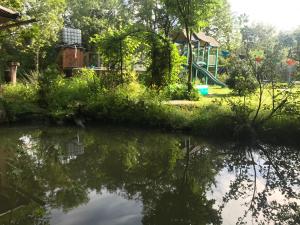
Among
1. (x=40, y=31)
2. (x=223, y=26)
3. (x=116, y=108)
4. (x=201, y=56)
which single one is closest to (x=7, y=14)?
(x=116, y=108)

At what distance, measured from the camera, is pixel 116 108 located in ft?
47.8

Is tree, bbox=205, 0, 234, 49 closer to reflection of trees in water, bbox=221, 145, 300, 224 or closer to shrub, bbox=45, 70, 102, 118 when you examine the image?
shrub, bbox=45, 70, 102, 118

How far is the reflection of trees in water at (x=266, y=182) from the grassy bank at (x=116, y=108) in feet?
4.76

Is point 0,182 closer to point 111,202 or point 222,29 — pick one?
point 111,202

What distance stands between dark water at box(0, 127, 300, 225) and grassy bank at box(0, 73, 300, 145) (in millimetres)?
871

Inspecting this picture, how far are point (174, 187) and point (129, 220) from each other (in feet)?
6.11

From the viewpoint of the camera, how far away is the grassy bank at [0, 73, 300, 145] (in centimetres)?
1224

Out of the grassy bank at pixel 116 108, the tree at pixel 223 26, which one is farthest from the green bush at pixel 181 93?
the tree at pixel 223 26

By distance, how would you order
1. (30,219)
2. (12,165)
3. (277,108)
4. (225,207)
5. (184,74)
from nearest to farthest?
(30,219) → (225,207) → (12,165) → (277,108) → (184,74)

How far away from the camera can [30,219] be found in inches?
232

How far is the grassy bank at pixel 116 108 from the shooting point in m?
12.2

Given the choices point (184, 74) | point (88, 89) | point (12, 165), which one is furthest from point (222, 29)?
point (12, 165)

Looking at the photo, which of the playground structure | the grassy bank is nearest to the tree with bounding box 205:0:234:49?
the playground structure

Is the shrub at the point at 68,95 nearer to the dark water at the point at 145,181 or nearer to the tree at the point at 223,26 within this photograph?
the dark water at the point at 145,181
